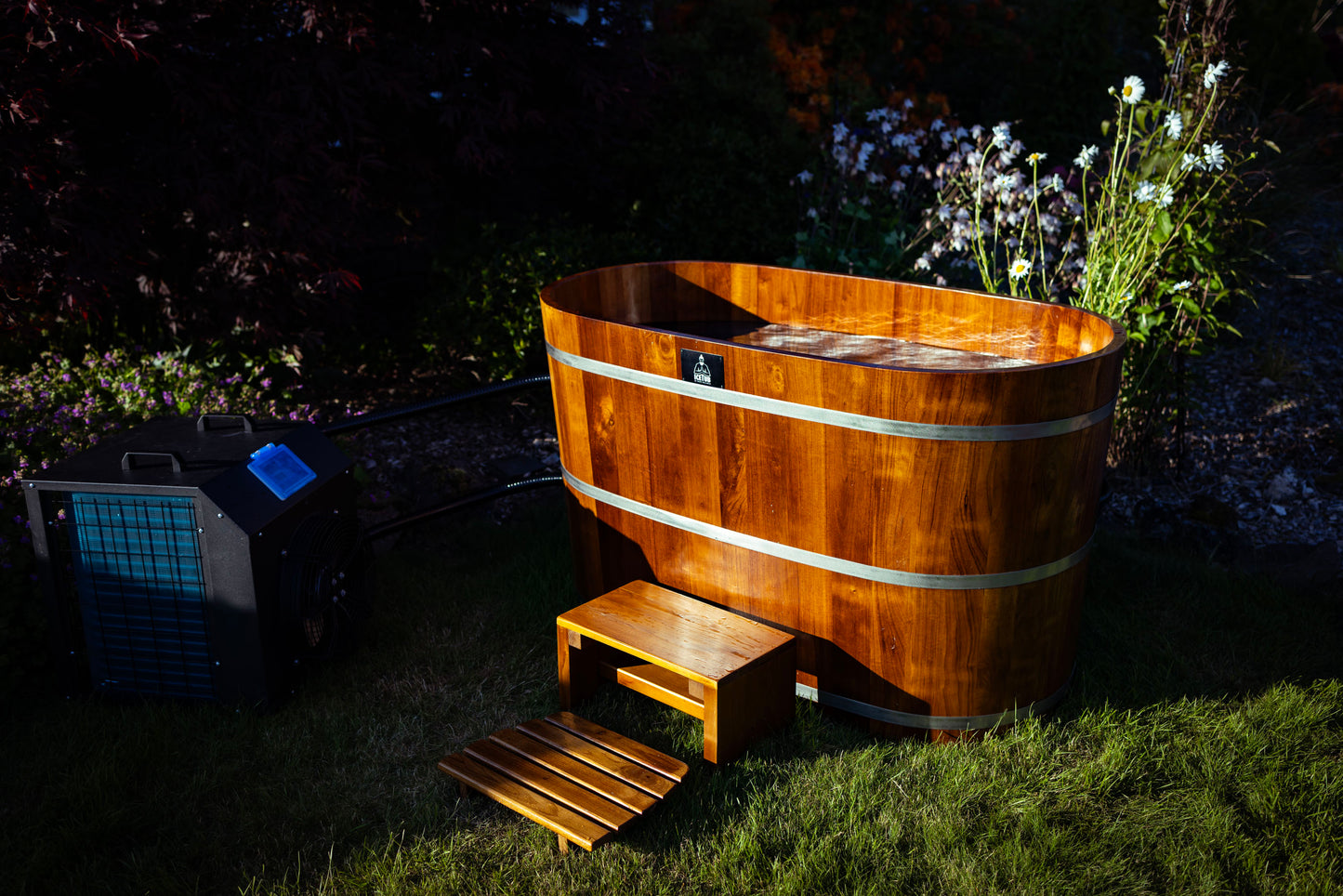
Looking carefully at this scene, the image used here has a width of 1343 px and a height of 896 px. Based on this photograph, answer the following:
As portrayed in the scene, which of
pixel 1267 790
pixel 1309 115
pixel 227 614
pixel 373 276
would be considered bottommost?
pixel 1267 790

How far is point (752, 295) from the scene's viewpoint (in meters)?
4.18

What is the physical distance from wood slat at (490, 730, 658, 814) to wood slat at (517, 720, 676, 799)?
0.02 metres

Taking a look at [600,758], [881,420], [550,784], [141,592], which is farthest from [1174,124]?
[141,592]

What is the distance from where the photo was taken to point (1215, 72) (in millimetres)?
4125

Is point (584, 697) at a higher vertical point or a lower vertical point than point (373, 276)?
lower

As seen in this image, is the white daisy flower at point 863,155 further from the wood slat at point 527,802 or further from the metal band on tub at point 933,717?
the wood slat at point 527,802

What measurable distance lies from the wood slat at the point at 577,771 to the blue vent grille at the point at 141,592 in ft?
3.46

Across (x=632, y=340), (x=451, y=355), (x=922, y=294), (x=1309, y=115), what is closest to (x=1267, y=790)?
(x=922, y=294)

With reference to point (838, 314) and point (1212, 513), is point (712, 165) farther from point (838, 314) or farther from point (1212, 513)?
point (1212, 513)

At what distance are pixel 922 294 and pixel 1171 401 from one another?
6.32 ft

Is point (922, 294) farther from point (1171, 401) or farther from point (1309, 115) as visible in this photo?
point (1309, 115)

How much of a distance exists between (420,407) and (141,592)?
122 centimetres

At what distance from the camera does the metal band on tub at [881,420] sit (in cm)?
269

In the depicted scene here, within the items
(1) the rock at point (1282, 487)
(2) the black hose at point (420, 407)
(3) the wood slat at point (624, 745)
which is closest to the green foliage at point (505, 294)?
(2) the black hose at point (420, 407)
